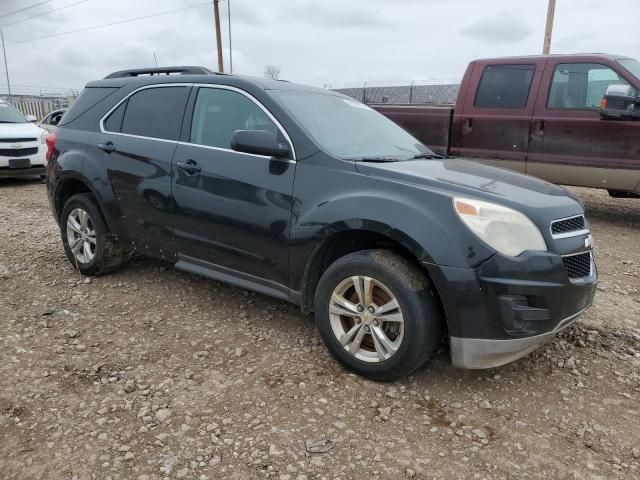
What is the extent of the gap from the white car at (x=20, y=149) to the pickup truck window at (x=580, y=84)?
29.0 ft

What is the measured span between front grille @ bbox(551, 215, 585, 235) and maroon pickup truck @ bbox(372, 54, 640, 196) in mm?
3758

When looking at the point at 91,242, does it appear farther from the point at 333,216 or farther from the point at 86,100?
the point at 333,216

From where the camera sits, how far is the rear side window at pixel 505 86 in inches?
269

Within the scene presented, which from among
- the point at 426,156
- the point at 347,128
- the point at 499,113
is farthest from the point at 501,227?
the point at 499,113

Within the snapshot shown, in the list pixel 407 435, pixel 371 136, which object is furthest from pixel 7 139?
pixel 407 435

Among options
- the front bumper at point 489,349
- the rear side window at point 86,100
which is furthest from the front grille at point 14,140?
the front bumper at point 489,349

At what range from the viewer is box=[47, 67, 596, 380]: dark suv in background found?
8.75 feet

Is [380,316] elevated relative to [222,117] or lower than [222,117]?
lower

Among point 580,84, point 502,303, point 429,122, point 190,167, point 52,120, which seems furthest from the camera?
point 52,120

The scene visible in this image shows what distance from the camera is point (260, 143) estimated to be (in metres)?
3.20

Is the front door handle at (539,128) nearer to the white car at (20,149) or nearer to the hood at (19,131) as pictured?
the white car at (20,149)

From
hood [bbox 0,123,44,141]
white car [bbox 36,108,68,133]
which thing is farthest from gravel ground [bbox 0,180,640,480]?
white car [bbox 36,108,68,133]

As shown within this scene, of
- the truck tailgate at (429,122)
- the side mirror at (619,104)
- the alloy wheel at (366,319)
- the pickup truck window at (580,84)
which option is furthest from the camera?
the truck tailgate at (429,122)

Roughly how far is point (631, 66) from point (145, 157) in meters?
5.88
